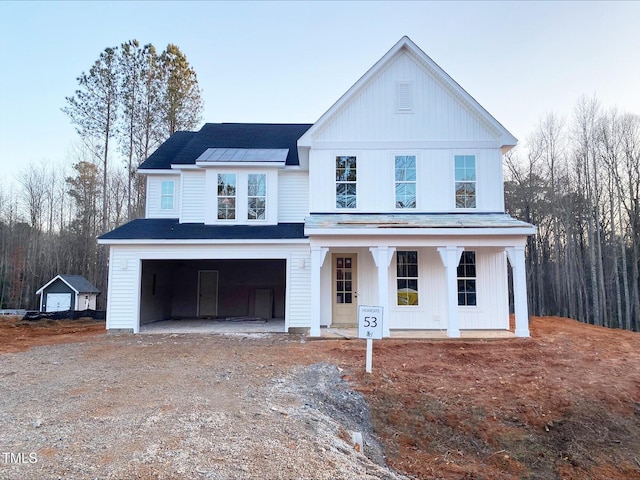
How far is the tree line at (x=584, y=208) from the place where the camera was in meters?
22.1

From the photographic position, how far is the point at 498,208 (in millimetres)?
11734

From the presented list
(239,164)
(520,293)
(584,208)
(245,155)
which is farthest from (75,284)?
(584,208)

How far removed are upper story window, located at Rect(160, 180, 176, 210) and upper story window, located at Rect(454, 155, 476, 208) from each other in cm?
1009

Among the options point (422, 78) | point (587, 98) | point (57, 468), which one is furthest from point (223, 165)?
point (587, 98)

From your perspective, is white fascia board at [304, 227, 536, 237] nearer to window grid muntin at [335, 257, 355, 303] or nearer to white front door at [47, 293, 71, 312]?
window grid muntin at [335, 257, 355, 303]

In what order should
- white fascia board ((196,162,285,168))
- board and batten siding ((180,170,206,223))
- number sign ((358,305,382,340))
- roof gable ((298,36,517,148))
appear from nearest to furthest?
number sign ((358,305,382,340)) → roof gable ((298,36,517,148)) → white fascia board ((196,162,285,168)) → board and batten siding ((180,170,206,223))

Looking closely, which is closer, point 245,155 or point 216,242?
point 216,242

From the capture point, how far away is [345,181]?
39.4ft

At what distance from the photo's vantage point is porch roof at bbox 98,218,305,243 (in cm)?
1142

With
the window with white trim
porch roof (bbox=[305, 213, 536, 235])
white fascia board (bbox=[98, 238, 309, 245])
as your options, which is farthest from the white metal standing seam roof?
the window with white trim

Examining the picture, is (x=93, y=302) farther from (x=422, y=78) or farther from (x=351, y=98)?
(x=422, y=78)

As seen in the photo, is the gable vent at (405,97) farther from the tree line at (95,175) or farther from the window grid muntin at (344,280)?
the tree line at (95,175)

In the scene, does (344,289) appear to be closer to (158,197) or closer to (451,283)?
(451,283)

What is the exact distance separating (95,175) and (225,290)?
17729mm
